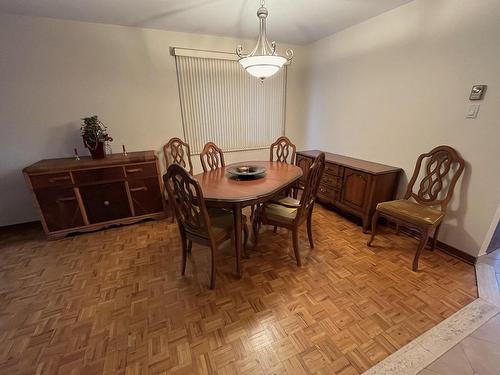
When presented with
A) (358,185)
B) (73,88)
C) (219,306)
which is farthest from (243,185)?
(73,88)

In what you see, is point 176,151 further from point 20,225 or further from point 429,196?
point 429,196

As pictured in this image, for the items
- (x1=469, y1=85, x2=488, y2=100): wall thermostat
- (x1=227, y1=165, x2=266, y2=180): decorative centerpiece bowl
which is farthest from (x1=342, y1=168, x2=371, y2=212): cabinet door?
(x1=227, y1=165, x2=266, y2=180): decorative centerpiece bowl

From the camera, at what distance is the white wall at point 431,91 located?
5.88ft

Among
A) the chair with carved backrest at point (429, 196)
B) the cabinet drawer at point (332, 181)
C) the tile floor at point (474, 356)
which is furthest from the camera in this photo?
the cabinet drawer at point (332, 181)

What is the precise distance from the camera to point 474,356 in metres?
1.27

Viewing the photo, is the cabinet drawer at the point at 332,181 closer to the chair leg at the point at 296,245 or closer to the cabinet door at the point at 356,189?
the cabinet door at the point at 356,189

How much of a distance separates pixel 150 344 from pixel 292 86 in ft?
12.4

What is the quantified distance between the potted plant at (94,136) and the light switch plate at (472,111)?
3.65 m

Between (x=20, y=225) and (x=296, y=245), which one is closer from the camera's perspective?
(x=296, y=245)

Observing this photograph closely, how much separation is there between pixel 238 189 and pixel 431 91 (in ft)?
6.83

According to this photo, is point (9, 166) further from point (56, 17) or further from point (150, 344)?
point (150, 344)

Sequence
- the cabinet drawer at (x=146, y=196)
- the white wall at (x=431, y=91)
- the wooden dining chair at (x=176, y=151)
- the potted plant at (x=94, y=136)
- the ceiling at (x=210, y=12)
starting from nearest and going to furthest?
the white wall at (x=431, y=91)
the ceiling at (x=210, y=12)
the potted plant at (x=94, y=136)
the cabinet drawer at (x=146, y=196)
the wooden dining chair at (x=176, y=151)

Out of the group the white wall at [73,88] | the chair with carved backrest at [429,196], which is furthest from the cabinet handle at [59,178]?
the chair with carved backrest at [429,196]

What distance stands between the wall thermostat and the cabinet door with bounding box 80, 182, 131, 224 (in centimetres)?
352
